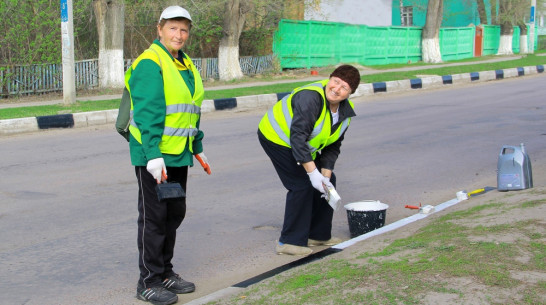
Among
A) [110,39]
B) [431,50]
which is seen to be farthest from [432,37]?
[110,39]

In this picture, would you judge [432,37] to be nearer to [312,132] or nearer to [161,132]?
[312,132]

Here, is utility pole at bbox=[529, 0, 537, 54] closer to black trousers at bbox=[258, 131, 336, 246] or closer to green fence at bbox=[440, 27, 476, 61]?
green fence at bbox=[440, 27, 476, 61]

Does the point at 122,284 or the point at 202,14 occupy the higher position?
the point at 202,14

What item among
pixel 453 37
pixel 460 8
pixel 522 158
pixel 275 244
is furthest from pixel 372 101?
pixel 460 8

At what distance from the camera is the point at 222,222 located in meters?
5.69

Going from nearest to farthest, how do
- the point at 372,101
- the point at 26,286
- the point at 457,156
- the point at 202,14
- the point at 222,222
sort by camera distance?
the point at 26,286
the point at 222,222
the point at 457,156
the point at 372,101
the point at 202,14

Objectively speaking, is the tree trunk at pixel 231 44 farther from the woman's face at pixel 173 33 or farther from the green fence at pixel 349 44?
the woman's face at pixel 173 33

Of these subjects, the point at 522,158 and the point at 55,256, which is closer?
the point at 55,256

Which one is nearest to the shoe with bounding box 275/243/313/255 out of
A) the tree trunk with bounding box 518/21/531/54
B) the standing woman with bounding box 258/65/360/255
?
the standing woman with bounding box 258/65/360/255

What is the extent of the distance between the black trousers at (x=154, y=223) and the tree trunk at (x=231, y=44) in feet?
54.7

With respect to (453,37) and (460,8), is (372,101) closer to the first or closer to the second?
(453,37)

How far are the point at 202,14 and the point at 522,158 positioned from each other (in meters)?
15.4

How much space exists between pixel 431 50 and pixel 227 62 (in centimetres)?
1295

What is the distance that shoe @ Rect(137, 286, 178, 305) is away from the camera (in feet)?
A: 12.7
